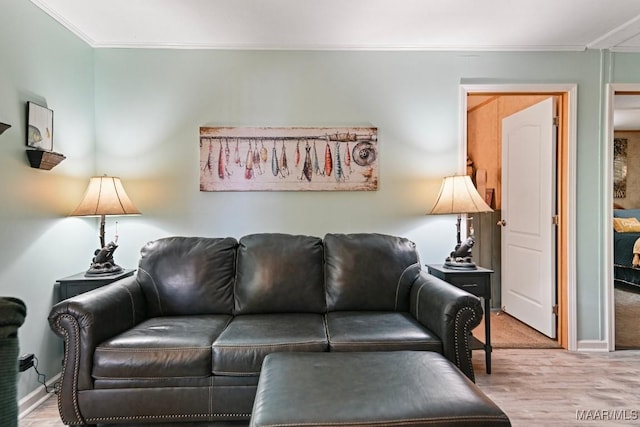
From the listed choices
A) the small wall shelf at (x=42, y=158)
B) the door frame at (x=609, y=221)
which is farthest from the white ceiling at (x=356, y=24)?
the small wall shelf at (x=42, y=158)

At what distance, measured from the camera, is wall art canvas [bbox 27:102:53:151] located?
7.00 feet

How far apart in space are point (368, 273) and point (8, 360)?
6.25 ft

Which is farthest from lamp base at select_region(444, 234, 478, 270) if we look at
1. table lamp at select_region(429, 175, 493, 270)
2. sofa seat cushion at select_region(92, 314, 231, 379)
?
sofa seat cushion at select_region(92, 314, 231, 379)

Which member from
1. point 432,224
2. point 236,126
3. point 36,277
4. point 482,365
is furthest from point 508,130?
point 36,277

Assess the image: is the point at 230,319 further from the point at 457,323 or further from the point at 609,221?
the point at 609,221

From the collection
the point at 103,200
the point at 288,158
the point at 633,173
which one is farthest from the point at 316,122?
the point at 633,173

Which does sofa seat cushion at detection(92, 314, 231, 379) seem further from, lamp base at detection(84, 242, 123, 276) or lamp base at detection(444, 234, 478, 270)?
lamp base at detection(444, 234, 478, 270)

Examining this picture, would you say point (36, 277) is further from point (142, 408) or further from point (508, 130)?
point (508, 130)

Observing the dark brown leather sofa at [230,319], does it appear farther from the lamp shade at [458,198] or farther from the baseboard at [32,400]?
the baseboard at [32,400]

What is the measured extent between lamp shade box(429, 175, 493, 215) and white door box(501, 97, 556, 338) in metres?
0.81

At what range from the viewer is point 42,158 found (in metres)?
2.15

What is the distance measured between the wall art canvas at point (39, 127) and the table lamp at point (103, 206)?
35 centimetres

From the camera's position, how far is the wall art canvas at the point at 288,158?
2824 mm

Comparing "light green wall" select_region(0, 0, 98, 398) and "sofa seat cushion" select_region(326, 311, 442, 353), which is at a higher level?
"light green wall" select_region(0, 0, 98, 398)
